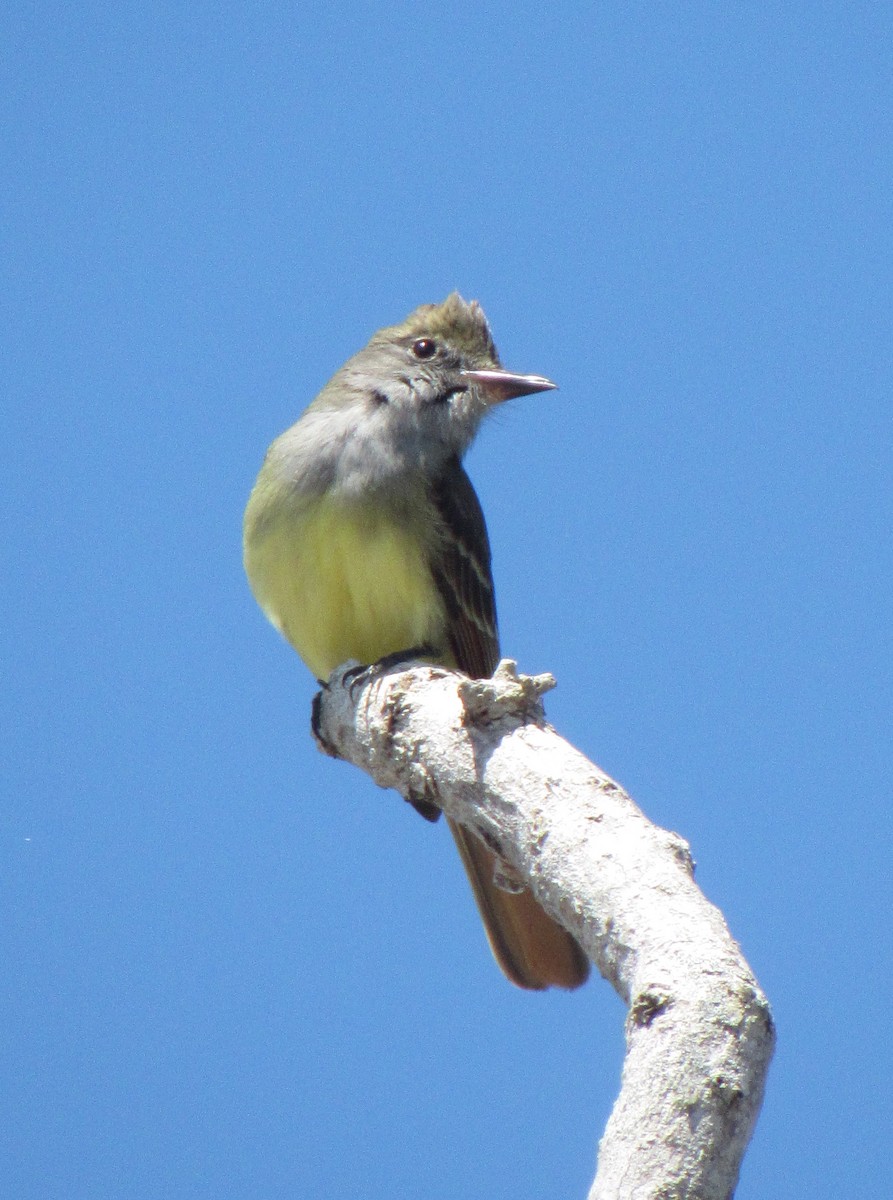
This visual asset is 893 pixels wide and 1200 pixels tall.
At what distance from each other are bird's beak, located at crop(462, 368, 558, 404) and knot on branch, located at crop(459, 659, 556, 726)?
2639 mm

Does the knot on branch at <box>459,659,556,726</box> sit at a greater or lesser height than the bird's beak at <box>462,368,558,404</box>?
lesser

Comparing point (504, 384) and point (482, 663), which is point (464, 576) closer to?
point (482, 663)

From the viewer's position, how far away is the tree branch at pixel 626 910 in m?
2.06

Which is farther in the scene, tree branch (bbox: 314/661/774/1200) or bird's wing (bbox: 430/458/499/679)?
bird's wing (bbox: 430/458/499/679)

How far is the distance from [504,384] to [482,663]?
3.62 feet

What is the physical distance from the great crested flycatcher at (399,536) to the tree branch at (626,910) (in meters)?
1.20

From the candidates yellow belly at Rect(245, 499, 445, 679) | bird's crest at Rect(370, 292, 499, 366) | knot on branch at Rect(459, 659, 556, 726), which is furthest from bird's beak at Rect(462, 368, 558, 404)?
knot on branch at Rect(459, 659, 556, 726)

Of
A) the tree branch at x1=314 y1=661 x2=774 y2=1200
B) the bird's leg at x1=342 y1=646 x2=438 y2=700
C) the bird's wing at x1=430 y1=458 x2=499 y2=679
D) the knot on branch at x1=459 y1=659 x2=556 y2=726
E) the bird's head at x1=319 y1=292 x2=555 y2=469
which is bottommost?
the tree branch at x1=314 y1=661 x2=774 y2=1200

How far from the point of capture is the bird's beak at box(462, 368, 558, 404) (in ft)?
18.6

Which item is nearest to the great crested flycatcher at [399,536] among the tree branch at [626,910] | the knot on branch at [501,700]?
the tree branch at [626,910]

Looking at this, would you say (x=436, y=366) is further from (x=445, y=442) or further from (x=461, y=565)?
(x=461, y=565)

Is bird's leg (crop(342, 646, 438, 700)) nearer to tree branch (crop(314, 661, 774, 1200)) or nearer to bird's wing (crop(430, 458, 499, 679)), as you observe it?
bird's wing (crop(430, 458, 499, 679))

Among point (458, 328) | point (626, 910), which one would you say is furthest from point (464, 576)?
point (626, 910)

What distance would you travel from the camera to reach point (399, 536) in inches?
197
